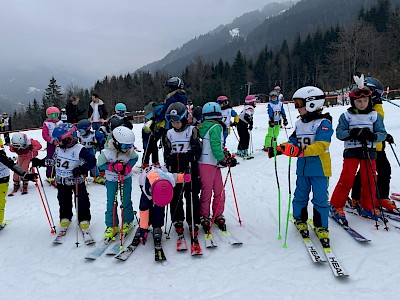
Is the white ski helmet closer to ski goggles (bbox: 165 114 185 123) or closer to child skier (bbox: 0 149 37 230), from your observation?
ski goggles (bbox: 165 114 185 123)

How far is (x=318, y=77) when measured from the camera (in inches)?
2405

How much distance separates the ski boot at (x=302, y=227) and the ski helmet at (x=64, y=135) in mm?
3977

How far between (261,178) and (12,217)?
6.02 m

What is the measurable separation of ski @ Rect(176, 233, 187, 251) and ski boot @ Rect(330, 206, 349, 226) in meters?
2.57

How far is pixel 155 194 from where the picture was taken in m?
3.77

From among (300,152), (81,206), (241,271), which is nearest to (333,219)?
(300,152)

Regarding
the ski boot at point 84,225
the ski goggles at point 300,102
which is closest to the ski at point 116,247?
the ski boot at point 84,225

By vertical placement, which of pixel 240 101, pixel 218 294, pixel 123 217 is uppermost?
pixel 240 101

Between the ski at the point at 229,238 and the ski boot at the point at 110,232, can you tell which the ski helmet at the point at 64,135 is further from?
the ski at the point at 229,238

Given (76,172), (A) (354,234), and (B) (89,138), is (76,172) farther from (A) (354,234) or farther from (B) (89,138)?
(A) (354,234)

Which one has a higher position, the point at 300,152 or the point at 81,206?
the point at 300,152

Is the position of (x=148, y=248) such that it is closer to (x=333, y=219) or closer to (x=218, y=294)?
(x=218, y=294)

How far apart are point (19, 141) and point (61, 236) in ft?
10.8

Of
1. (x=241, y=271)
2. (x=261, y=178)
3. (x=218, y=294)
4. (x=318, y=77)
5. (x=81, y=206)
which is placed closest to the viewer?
(x=218, y=294)
